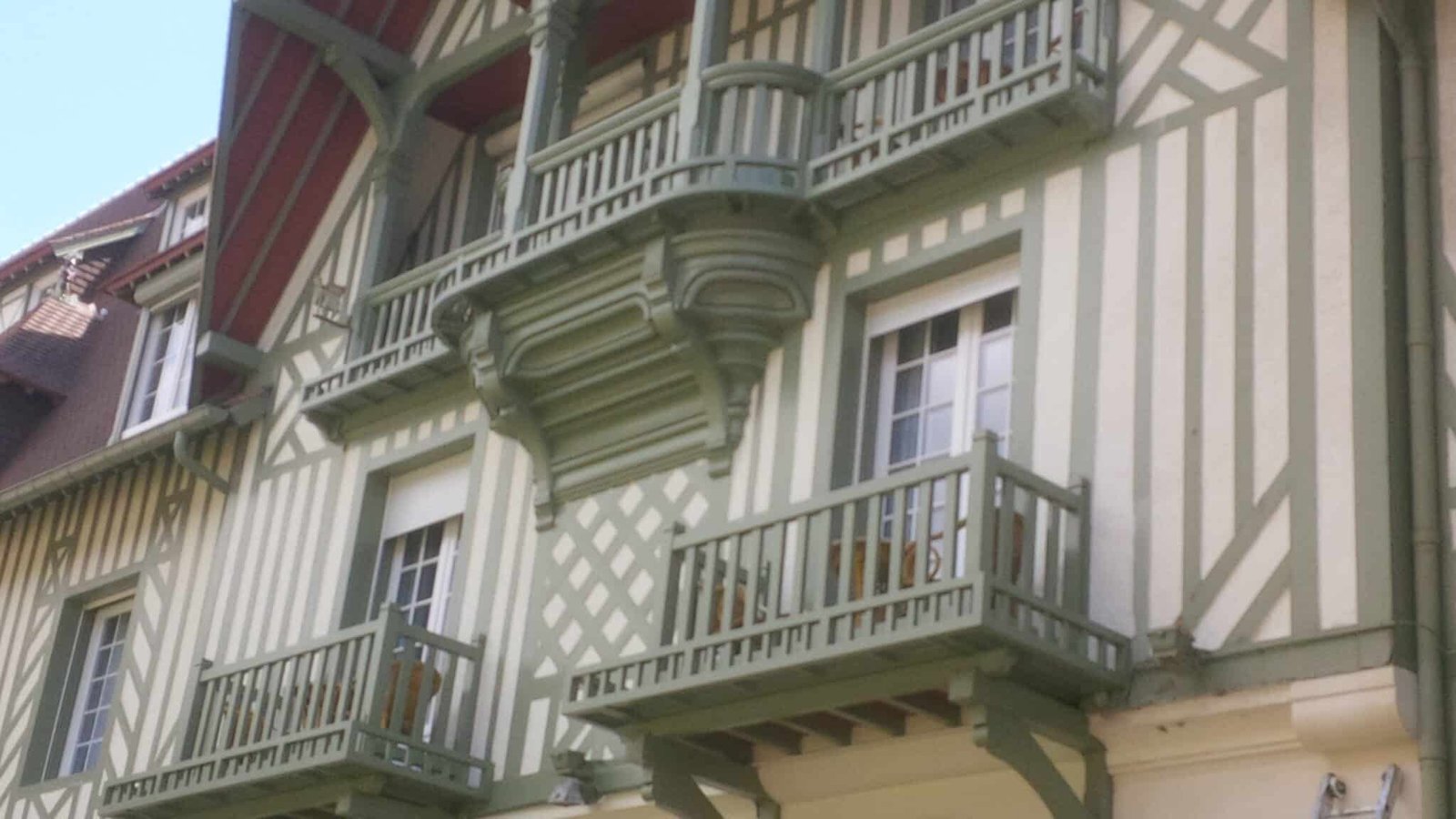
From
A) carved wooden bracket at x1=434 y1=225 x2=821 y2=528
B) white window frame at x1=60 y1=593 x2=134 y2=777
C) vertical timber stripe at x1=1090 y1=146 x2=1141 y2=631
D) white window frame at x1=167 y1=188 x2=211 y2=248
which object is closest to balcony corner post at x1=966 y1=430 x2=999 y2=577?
vertical timber stripe at x1=1090 y1=146 x2=1141 y2=631

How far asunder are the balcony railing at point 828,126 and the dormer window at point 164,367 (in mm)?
4395

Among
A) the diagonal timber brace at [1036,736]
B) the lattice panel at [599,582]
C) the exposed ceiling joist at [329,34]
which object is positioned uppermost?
the exposed ceiling joist at [329,34]

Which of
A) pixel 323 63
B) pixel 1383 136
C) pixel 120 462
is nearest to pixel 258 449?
pixel 120 462

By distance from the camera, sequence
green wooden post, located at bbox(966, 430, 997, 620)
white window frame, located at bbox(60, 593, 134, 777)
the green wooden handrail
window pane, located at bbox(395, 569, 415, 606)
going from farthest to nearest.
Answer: white window frame, located at bbox(60, 593, 134, 777), window pane, located at bbox(395, 569, 415, 606), the green wooden handrail, green wooden post, located at bbox(966, 430, 997, 620)

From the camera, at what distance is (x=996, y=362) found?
1251 cm

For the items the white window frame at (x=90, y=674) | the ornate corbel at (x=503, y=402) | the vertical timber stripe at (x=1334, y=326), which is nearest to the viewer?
the vertical timber stripe at (x=1334, y=326)

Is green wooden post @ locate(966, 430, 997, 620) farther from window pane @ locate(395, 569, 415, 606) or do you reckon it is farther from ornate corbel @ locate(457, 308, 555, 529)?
window pane @ locate(395, 569, 415, 606)

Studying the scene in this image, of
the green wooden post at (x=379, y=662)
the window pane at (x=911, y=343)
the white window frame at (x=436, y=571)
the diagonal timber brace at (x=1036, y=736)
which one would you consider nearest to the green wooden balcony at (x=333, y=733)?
the green wooden post at (x=379, y=662)

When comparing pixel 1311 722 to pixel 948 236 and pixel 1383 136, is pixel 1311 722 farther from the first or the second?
pixel 948 236

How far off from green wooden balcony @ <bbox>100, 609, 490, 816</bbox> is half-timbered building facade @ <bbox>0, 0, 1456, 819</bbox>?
0.05 m

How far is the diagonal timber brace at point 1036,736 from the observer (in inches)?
412

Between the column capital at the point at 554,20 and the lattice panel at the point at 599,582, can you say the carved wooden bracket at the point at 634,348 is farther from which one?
the column capital at the point at 554,20

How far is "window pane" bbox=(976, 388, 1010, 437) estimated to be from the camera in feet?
40.2

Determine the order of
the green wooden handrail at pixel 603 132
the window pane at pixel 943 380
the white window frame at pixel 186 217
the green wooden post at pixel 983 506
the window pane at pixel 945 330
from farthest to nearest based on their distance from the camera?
the white window frame at pixel 186 217 → the green wooden handrail at pixel 603 132 → the window pane at pixel 945 330 → the window pane at pixel 943 380 → the green wooden post at pixel 983 506
